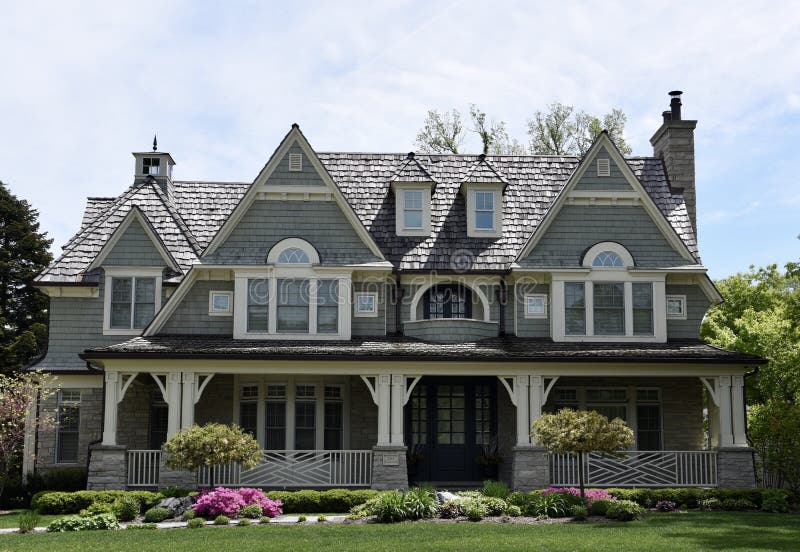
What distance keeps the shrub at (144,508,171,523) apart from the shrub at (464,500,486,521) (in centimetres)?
606

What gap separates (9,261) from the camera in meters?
36.5

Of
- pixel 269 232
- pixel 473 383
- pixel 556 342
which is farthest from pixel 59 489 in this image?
pixel 556 342

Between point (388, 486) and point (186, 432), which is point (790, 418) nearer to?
point (388, 486)

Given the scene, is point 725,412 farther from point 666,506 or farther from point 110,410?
point 110,410

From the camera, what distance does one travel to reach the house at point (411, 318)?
23125mm

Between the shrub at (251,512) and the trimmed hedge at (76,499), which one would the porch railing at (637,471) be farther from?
the trimmed hedge at (76,499)

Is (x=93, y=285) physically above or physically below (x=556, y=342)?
above

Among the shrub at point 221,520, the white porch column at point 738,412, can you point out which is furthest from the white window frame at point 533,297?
the shrub at point 221,520

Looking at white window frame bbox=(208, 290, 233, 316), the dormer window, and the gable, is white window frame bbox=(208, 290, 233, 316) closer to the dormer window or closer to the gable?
the dormer window

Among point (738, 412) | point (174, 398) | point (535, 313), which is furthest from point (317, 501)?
point (738, 412)

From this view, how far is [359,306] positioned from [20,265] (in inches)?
709

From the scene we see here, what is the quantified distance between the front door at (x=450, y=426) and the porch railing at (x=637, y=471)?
8.14 feet

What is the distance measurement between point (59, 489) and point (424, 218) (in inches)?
468

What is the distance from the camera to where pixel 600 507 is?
18719 mm
